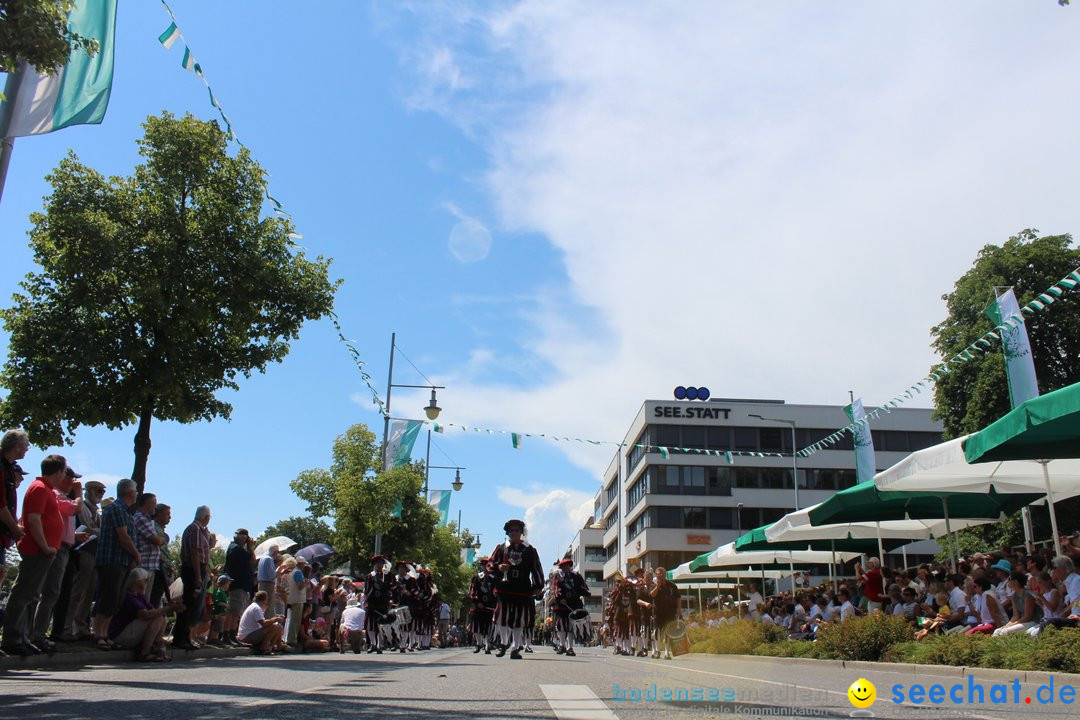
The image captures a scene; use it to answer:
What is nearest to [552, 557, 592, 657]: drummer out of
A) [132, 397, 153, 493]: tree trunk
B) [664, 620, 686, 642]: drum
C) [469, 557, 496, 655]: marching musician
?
[469, 557, 496, 655]: marching musician

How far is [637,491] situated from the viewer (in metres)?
78.7

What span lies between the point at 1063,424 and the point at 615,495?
87.3 metres

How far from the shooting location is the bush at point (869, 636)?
14203 millimetres

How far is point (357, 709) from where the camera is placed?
17.7ft

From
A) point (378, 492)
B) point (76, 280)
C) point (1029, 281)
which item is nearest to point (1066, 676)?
point (76, 280)

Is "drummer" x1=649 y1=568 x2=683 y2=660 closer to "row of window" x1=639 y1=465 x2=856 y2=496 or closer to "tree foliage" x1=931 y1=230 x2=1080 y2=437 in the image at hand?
"tree foliage" x1=931 y1=230 x2=1080 y2=437

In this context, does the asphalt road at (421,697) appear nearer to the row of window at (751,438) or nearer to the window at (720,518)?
the window at (720,518)

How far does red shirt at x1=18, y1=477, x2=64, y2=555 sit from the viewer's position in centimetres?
872

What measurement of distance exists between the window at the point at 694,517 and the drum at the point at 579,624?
159 ft

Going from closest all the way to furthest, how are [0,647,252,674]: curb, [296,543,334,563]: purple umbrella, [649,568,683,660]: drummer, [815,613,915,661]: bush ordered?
[0,647,252,674]: curb < [815,613,915,661]: bush < [649,568,683,660]: drummer < [296,543,334,563]: purple umbrella

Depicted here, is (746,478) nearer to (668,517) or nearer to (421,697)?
(668,517)

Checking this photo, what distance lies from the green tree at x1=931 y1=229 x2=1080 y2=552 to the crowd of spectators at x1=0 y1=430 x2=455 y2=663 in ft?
99.7

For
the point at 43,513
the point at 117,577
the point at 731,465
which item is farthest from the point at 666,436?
the point at 43,513

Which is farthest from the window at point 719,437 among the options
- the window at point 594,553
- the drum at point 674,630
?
the window at point 594,553
